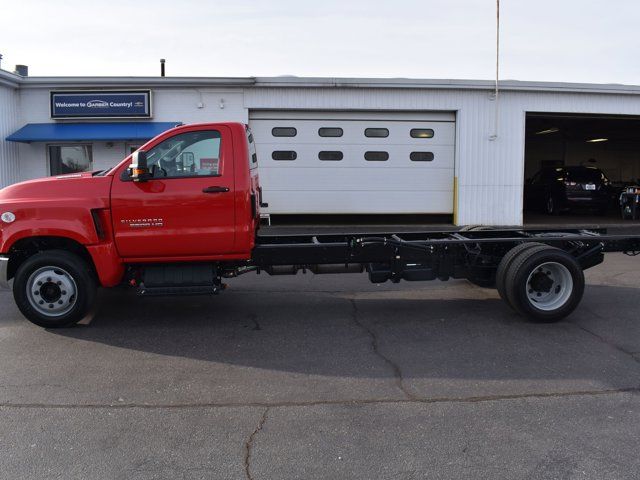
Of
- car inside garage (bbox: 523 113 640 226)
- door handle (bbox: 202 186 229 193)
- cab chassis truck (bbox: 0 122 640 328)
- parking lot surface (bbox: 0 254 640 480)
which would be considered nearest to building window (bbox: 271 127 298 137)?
car inside garage (bbox: 523 113 640 226)

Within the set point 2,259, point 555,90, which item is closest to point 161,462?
point 2,259

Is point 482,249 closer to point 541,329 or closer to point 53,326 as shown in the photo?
point 541,329

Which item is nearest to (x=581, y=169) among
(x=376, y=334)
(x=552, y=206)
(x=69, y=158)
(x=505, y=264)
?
(x=552, y=206)

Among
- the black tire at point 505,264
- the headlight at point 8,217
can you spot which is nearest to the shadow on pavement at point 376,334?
the black tire at point 505,264

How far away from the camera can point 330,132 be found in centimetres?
1595

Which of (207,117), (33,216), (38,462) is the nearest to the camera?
(38,462)

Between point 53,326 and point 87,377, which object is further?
point 53,326

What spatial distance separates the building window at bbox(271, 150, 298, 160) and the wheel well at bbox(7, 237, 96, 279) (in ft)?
31.3

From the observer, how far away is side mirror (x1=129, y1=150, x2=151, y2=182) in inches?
245

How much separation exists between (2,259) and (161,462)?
392 centimetres

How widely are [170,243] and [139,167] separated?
2.82ft

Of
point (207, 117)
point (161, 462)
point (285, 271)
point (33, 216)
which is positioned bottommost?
point (161, 462)

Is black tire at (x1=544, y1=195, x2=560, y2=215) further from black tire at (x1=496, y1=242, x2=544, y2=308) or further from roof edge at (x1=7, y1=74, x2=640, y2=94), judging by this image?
black tire at (x1=496, y1=242, x2=544, y2=308)

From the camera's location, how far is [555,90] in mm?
16078
